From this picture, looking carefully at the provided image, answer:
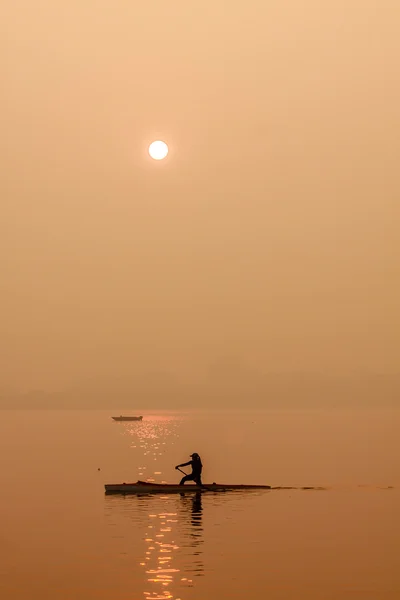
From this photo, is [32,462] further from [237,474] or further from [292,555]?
[292,555]

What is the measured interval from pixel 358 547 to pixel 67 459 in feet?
223

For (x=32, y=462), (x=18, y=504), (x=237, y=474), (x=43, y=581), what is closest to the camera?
(x=43, y=581)

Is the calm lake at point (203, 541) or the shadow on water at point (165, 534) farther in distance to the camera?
the shadow on water at point (165, 534)

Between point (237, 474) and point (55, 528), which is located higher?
point (237, 474)

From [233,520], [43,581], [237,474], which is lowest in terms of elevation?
[43,581]

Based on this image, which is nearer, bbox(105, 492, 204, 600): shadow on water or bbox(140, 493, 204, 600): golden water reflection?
bbox(140, 493, 204, 600): golden water reflection

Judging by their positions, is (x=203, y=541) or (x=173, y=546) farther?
(x=203, y=541)

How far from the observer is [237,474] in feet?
237

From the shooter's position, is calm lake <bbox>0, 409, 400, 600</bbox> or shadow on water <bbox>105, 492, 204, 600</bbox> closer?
calm lake <bbox>0, 409, 400, 600</bbox>

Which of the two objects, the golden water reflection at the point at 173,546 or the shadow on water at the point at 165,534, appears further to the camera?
the shadow on water at the point at 165,534

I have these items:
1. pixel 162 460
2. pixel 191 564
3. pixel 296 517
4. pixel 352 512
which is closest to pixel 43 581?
pixel 191 564

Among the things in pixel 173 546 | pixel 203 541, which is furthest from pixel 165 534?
pixel 173 546

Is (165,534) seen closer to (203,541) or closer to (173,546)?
(203,541)

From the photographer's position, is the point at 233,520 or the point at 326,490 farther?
the point at 326,490
